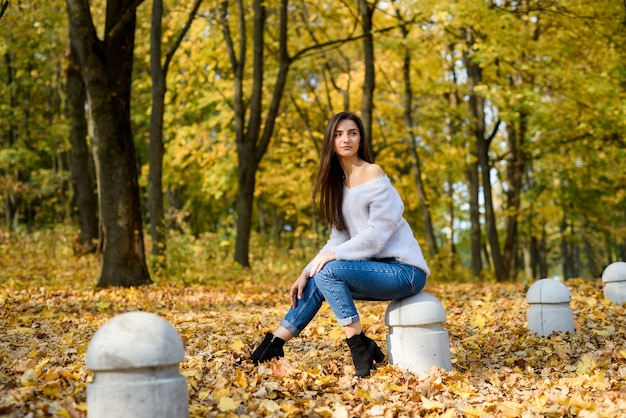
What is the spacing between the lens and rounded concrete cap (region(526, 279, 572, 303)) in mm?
6547

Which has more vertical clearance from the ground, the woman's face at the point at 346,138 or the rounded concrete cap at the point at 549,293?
the woman's face at the point at 346,138

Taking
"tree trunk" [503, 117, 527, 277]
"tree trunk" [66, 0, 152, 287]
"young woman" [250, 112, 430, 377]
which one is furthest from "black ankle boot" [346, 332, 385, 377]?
"tree trunk" [503, 117, 527, 277]

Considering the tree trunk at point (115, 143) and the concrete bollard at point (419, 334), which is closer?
the concrete bollard at point (419, 334)

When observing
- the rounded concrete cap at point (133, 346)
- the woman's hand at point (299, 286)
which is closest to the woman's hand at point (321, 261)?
the woman's hand at point (299, 286)

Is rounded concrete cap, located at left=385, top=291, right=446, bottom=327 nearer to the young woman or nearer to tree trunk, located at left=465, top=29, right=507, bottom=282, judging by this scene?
the young woman

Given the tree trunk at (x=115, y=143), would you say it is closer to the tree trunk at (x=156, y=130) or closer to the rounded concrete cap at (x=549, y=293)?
the tree trunk at (x=156, y=130)

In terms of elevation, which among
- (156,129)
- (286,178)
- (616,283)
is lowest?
(616,283)

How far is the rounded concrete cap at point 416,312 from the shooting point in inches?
185

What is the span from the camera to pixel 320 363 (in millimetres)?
5270

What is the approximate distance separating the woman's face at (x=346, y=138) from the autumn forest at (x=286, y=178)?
61.7 inches

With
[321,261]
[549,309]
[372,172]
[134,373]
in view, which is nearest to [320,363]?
[321,261]

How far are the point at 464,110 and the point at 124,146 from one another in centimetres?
1046

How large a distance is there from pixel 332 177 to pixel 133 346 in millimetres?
2322

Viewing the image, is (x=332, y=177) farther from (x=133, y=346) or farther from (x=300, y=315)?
(x=133, y=346)
